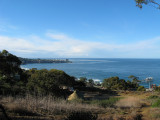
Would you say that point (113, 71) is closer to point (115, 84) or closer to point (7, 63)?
point (115, 84)

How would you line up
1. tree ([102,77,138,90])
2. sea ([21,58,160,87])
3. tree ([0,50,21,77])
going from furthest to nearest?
sea ([21,58,160,87]), tree ([102,77,138,90]), tree ([0,50,21,77])

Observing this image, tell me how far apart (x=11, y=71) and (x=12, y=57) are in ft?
6.77

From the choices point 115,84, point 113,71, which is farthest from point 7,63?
point 113,71

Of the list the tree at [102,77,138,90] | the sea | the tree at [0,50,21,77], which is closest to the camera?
the tree at [0,50,21,77]

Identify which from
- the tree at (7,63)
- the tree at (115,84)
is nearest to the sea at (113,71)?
the tree at (115,84)

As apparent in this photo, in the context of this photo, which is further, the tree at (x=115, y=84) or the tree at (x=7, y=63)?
the tree at (x=115, y=84)

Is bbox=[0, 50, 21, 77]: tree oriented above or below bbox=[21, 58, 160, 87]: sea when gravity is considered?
above

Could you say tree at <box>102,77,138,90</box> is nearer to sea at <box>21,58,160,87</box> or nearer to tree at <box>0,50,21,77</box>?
sea at <box>21,58,160,87</box>

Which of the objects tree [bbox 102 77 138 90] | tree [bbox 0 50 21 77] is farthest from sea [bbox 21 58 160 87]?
tree [bbox 0 50 21 77]

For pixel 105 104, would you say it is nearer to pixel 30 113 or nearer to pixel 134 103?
pixel 134 103

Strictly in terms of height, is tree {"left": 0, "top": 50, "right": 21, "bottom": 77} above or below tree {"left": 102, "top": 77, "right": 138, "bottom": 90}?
above

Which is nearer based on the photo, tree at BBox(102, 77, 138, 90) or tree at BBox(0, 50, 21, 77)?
tree at BBox(0, 50, 21, 77)

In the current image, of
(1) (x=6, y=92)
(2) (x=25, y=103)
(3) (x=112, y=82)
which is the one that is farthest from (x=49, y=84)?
(3) (x=112, y=82)

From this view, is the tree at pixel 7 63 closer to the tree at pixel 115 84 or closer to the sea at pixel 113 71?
the tree at pixel 115 84
